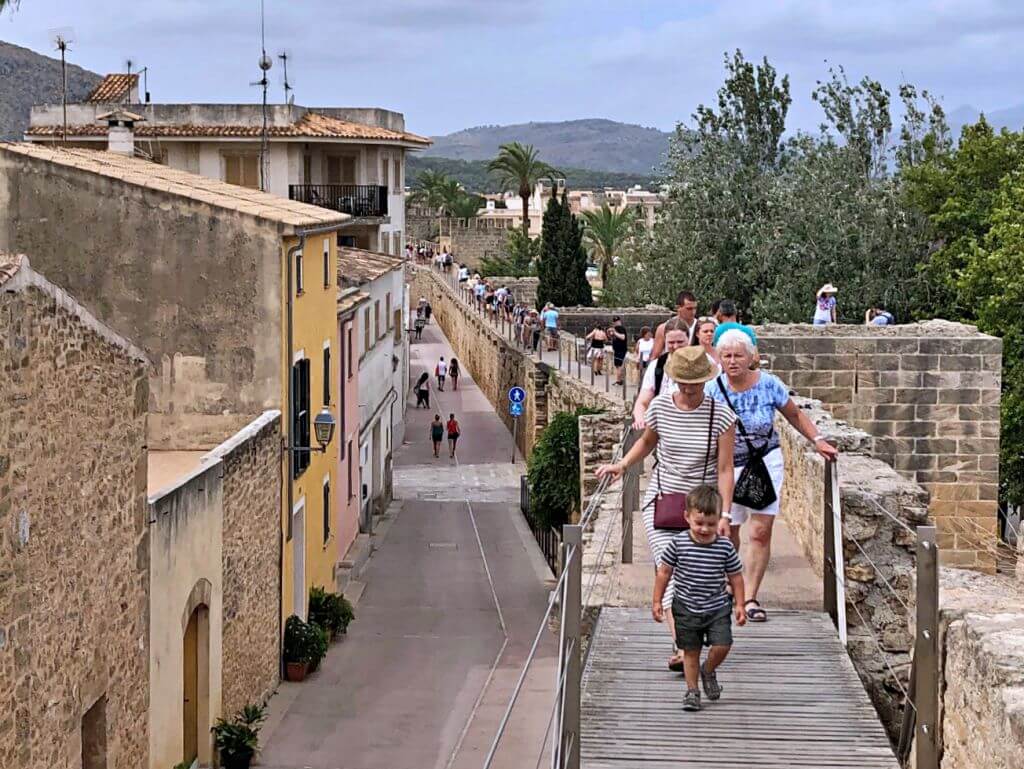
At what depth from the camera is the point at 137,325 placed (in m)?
21.3

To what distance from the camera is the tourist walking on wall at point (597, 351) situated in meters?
33.6

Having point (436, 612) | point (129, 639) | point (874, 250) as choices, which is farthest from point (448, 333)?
point (129, 639)

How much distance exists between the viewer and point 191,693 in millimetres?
16281

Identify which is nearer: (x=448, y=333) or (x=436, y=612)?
(x=436, y=612)

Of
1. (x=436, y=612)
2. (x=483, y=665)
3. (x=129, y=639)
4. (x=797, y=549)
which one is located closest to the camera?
(x=797, y=549)

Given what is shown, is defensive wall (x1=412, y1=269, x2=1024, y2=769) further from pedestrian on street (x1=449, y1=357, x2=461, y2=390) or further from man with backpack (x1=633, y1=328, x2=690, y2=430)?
pedestrian on street (x1=449, y1=357, x2=461, y2=390)

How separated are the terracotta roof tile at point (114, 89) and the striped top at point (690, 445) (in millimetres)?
41286

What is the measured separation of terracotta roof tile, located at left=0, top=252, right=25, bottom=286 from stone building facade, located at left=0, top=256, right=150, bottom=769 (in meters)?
0.01

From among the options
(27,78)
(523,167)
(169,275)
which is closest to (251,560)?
(169,275)

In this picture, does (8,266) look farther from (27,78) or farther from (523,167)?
(27,78)

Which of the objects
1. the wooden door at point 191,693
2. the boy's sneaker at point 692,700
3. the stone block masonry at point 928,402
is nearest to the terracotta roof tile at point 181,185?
the wooden door at point 191,693

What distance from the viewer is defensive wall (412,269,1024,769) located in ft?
20.6

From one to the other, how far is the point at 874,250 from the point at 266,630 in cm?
2283

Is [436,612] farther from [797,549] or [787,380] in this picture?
[797,549]
